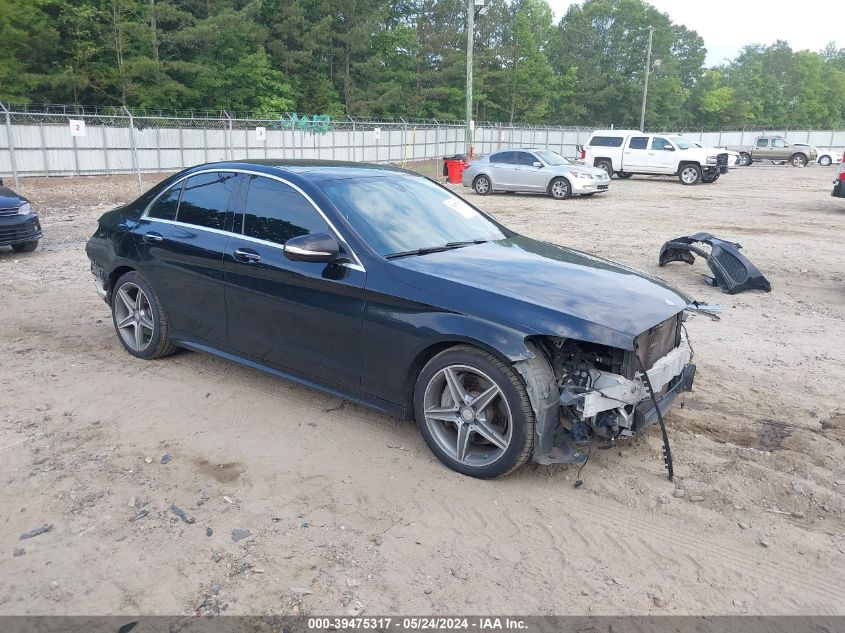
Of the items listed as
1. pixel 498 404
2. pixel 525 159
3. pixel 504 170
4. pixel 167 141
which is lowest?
pixel 498 404

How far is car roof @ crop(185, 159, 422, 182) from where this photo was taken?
4.79 meters

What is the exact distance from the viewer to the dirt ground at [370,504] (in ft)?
9.77

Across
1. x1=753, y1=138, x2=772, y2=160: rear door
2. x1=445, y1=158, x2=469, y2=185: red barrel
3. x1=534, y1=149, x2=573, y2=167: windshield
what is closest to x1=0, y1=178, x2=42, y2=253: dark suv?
x1=534, y1=149, x2=573, y2=167: windshield

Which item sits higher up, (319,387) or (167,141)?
(167,141)

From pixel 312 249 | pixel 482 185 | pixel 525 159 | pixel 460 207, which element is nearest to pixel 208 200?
pixel 312 249

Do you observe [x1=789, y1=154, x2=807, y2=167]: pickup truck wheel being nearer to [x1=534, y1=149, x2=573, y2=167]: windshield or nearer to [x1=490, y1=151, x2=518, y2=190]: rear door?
[x1=534, y1=149, x2=573, y2=167]: windshield

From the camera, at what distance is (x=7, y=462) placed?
4031 mm

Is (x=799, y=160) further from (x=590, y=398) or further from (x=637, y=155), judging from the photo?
(x=590, y=398)

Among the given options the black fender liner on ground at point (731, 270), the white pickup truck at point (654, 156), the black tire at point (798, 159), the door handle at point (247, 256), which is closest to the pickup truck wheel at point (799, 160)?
the black tire at point (798, 159)

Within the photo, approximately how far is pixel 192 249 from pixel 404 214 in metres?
1.67

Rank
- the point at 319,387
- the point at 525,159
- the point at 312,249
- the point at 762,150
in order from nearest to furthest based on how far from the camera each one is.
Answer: the point at 312,249 < the point at 319,387 < the point at 525,159 < the point at 762,150

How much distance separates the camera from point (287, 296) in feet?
14.8

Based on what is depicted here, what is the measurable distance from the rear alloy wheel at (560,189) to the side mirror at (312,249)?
17.6 meters

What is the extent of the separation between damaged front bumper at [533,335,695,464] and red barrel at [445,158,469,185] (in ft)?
75.7
